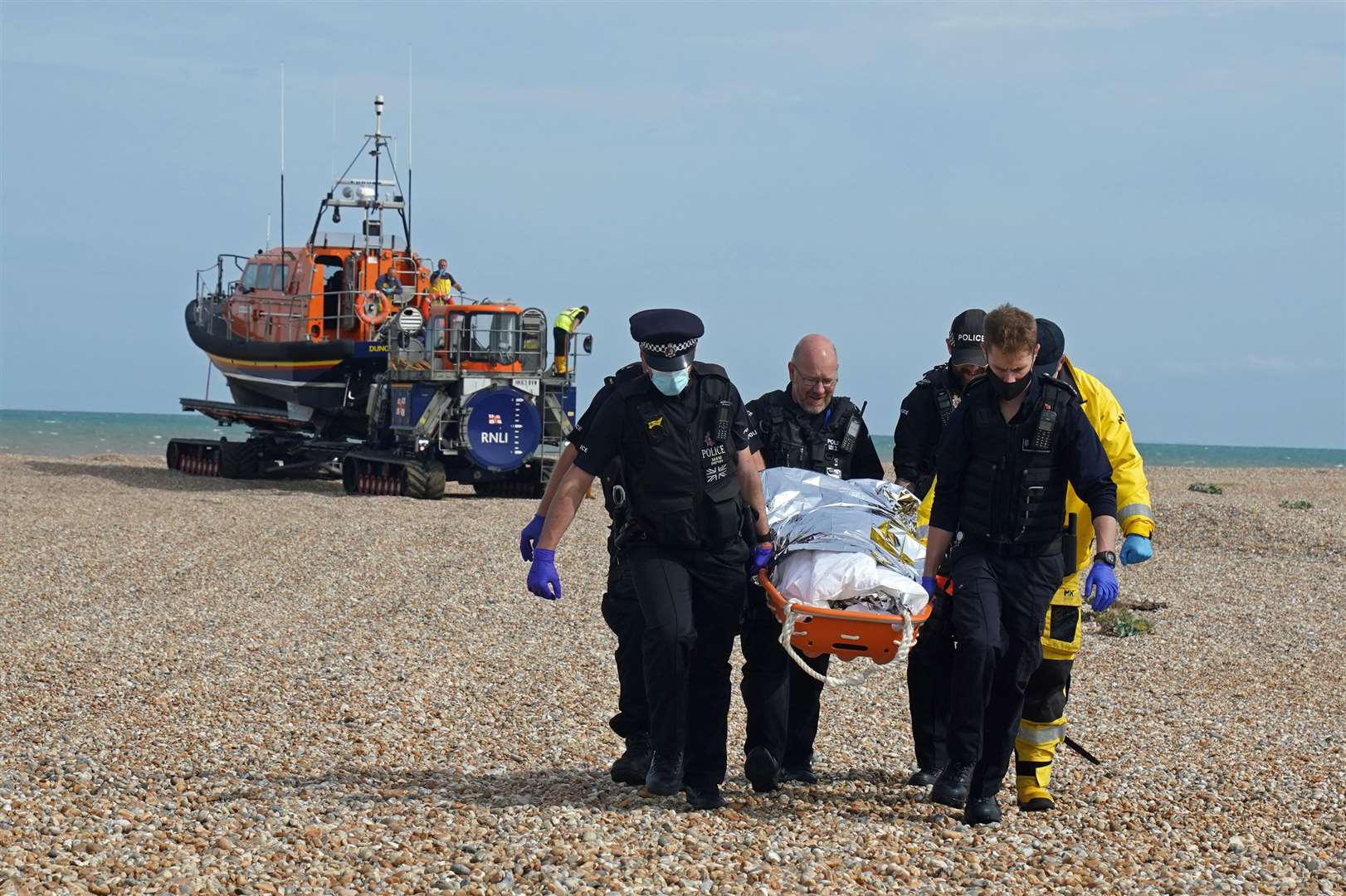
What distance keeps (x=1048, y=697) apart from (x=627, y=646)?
1599 millimetres

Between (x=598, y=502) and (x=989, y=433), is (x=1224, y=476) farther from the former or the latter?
(x=989, y=433)

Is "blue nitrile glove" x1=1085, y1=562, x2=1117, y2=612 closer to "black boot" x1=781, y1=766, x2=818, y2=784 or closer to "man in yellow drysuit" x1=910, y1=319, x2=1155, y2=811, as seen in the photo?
"man in yellow drysuit" x1=910, y1=319, x2=1155, y2=811

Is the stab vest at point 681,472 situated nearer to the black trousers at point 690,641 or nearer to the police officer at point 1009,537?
the black trousers at point 690,641

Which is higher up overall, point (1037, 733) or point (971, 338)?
point (971, 338)

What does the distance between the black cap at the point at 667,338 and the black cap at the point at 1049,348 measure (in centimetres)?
129

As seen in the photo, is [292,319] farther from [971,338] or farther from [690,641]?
[690,641]

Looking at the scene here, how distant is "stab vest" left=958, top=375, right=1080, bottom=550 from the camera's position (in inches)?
225

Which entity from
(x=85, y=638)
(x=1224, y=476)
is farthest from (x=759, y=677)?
(x=1224, y=476)

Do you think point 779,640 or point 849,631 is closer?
point 849,631

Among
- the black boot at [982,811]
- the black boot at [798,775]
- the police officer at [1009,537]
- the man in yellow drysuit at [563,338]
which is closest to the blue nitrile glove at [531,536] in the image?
the black boot at [798,775]

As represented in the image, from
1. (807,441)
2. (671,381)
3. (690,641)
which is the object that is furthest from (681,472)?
(807,441)

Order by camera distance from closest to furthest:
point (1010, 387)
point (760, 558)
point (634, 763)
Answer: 1. point (1010, 387)
2. point (760, 558)
3. point (634, 763)

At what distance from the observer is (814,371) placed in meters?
6.47

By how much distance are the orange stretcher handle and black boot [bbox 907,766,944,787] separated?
1.05m
